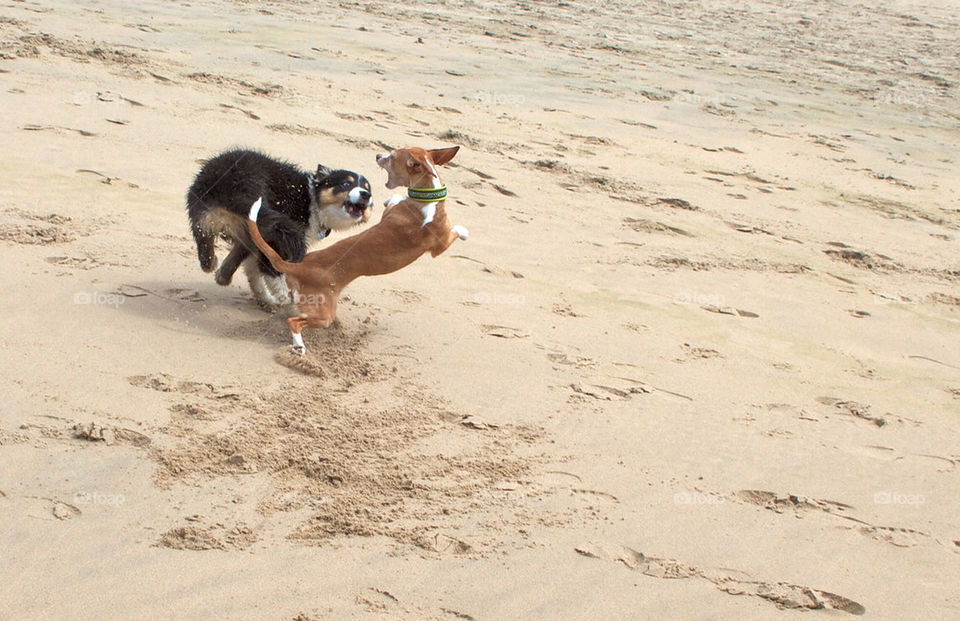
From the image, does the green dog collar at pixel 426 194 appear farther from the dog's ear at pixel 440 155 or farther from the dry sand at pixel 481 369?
the dry sand at pixel 481 369

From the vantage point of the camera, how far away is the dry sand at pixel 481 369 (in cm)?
328

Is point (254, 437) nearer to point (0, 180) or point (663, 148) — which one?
point (0, 180)

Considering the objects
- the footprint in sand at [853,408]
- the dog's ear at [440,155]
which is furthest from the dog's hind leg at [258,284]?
the footprint in sand at [853,408]

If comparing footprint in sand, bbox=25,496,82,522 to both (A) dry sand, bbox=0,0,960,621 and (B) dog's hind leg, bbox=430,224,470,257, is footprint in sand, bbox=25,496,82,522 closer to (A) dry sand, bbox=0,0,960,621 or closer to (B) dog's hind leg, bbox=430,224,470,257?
(A) dry sand, bbox=0,0,960,621

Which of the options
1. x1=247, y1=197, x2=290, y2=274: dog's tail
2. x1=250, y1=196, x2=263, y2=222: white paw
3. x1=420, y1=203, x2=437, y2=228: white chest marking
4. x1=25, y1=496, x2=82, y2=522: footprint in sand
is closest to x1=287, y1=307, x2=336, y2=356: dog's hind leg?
x1=247, y1=197, x2=290, y2=274: dog's tail

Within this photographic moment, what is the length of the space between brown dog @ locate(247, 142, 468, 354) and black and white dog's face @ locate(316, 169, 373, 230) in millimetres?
378

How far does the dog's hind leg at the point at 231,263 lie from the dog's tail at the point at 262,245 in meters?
0.48

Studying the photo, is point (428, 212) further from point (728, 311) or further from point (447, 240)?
point (728, 311)

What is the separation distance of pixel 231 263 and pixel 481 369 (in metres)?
1.51

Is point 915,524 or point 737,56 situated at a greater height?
point 737,56

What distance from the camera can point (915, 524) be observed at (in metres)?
3.86

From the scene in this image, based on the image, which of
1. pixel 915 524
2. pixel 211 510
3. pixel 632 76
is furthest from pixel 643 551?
pixel 632 76

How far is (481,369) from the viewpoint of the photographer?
4715mm

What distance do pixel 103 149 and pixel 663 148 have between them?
4.97 meters
